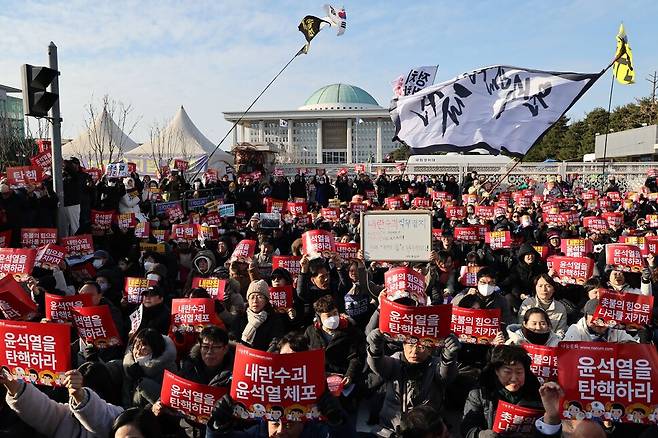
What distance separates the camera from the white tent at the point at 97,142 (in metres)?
25.5


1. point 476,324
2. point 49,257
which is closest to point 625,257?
point 476,324

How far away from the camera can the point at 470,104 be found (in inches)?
285

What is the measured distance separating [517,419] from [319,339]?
1692 mm

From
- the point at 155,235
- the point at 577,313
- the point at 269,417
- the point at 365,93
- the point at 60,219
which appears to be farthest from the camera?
the point at 365,93

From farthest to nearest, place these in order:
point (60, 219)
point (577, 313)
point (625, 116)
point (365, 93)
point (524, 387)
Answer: point (365, 93)
point (625, 116)
point (60, 219)
point (577, 313)
point (524, 387)

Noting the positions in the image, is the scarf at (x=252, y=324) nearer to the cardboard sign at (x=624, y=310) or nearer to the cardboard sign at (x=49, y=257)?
the cardboard sign at (x=624, y=310)

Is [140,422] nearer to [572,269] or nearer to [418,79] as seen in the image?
[572,269]

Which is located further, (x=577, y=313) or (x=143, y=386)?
(x=577, y=313)

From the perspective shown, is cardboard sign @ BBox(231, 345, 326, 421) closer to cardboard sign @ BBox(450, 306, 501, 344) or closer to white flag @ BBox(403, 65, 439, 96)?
cardboard sign @ BBox(450, 306, 501, 344)

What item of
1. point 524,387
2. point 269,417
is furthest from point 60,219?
point 524,387

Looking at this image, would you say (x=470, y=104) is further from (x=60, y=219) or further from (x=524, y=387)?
(x=60, y=219)

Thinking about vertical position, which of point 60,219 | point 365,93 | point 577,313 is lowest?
point 577,313

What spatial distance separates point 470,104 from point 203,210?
7.33 metres

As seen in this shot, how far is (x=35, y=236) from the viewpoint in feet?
23.7
